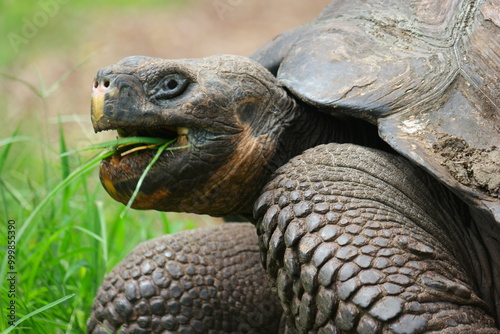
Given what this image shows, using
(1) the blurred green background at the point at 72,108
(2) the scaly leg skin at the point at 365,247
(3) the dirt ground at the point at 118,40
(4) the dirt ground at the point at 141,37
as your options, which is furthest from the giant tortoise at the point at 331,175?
(4) the dirt ground at the point at 141,37

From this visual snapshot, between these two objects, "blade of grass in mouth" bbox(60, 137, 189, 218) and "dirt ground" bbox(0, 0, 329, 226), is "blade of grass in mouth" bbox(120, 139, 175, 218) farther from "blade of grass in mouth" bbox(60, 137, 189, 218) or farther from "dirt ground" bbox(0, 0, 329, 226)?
"dirt ground" bbox(0, 0, 329, 226)

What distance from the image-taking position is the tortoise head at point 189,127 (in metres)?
2.63

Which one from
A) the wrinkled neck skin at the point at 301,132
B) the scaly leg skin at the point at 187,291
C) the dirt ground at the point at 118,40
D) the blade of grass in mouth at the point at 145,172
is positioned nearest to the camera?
the blade of grass in mouth at the point at 145,172

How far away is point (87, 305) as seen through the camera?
354 cm

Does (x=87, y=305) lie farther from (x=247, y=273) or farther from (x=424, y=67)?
(x=424, y=67)

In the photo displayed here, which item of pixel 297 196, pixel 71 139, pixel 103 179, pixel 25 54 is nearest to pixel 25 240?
pixel 103 179

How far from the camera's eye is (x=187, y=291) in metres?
3.06

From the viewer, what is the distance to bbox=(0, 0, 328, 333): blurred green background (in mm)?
3578

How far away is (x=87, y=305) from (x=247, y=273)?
91 centimetres

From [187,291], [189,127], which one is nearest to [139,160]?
[189,127]

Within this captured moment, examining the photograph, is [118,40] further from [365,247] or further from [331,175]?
[365,247]

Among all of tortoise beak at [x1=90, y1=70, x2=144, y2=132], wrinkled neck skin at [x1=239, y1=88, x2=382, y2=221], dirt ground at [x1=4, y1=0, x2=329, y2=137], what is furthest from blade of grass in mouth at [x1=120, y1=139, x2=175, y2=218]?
dirt ground at [x1=4, y1=0, x2=329, y2=137]

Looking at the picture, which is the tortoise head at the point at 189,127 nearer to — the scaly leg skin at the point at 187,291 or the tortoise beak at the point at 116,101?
the tortoise beak at the point at 116,101

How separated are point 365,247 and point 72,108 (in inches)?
245
